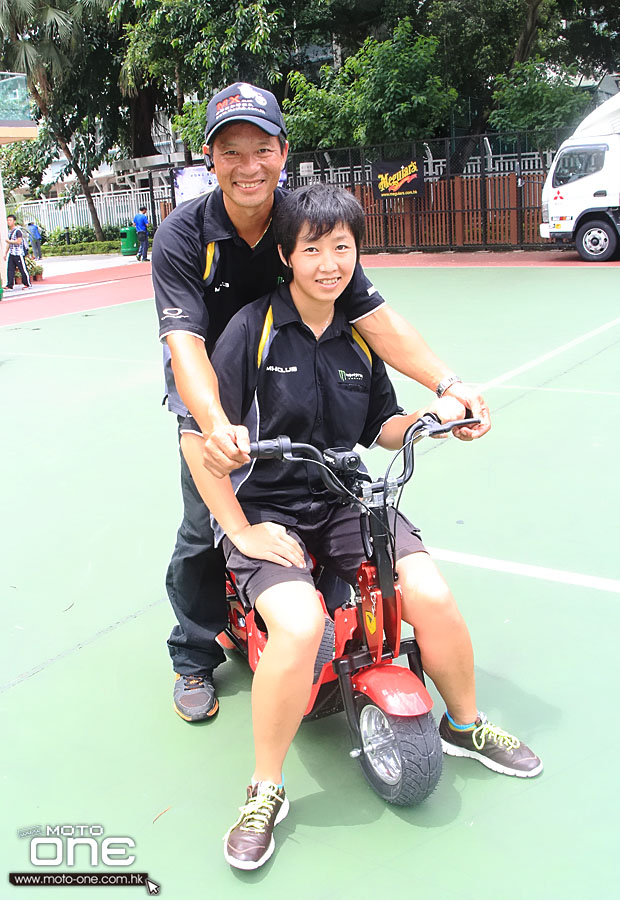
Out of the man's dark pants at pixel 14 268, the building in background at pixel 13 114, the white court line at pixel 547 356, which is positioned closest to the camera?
the white court line at pixel 547 356

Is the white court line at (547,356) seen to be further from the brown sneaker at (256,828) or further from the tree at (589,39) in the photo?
the tree at (589,39)

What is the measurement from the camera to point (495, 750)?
2.60 m

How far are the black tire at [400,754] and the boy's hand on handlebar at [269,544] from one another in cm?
45

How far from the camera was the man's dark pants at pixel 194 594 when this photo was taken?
296 centimetres

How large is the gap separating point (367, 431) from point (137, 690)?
48.9 inches

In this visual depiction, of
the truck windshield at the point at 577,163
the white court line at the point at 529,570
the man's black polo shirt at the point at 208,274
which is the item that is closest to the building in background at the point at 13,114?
the truck windshield at the point at 577,163

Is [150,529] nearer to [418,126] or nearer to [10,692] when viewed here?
[10,692]

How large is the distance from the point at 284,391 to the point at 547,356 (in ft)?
20.0

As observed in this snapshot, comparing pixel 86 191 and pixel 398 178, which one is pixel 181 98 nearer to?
pixel 86 191

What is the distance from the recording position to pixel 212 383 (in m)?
2.53

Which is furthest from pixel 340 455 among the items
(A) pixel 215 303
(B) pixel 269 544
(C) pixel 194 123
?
(C) pixel 194 123

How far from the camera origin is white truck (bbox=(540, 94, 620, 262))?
1487cm

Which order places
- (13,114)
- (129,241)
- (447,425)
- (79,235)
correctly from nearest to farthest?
(447,425), (13,114), (129,241), (79,235)

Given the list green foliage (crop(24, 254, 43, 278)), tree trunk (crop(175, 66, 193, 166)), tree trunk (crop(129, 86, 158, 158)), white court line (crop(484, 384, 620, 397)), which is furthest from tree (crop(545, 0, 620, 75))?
white court line (crop(484, 384, 620, 397))
